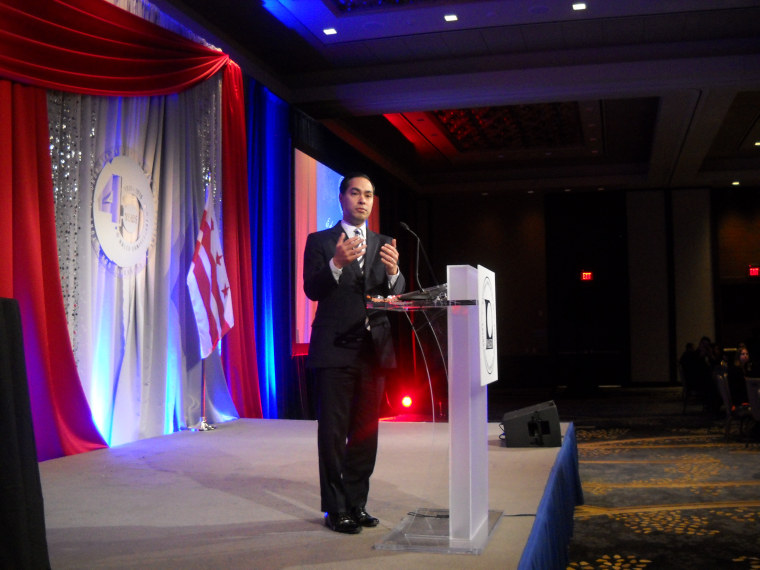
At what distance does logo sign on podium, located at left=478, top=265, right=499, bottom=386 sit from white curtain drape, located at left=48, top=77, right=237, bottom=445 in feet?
11.0

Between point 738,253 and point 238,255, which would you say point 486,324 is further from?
point 738,253

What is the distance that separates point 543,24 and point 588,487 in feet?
14.9

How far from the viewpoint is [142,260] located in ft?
19.1

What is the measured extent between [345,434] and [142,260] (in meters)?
3.50

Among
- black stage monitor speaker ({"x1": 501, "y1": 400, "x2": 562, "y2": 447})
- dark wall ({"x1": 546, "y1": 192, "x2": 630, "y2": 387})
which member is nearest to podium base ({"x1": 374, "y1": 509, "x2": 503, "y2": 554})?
black stage monitor speaker ({"x1": 501, "y1": 400, "x2": 562, "y2": 447})

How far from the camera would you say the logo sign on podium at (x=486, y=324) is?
2.53 meters

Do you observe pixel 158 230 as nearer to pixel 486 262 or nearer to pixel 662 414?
pixel 662 414

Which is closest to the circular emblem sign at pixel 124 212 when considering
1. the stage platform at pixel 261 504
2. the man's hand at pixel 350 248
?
the stage platform at pixel 261 504

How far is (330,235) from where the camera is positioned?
3020 mm

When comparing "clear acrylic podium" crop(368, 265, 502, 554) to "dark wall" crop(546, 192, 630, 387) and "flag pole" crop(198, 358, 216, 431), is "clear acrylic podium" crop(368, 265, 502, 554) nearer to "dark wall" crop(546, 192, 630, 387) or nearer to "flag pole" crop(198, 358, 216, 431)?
"flag pole" crop(198, 358, 216, 431)

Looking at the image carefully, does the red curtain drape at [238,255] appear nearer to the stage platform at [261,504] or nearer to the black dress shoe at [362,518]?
the stage platform at [261,504]

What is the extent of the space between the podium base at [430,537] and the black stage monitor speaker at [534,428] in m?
2.06

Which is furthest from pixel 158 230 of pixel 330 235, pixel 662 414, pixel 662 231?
pixel 662 231

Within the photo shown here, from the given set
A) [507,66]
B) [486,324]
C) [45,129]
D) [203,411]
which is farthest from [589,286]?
[486,324]
